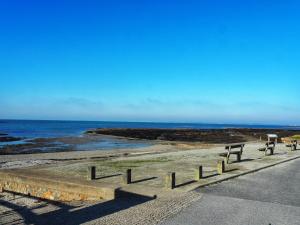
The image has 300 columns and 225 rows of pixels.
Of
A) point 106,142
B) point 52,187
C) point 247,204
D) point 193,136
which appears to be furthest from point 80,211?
point 193,136

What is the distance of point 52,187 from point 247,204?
16.9ft

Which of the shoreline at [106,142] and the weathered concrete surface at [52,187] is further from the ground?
the weathered concrete surface at [52,187]

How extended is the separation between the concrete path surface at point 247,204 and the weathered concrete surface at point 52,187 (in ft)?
7.58

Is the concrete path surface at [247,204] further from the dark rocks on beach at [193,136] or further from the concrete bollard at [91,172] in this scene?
the dark rocks on beach at [193,136]

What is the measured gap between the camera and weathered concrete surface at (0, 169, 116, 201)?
9273mm

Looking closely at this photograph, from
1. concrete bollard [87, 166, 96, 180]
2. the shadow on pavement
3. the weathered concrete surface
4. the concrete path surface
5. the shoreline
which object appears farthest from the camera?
the shoreline

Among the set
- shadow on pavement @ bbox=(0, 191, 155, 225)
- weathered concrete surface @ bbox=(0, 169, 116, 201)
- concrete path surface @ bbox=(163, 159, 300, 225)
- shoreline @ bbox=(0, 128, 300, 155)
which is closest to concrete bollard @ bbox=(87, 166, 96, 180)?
weathered concrete surface @ bbox=(0, 169, 116, 201)

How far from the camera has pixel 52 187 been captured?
10219mm

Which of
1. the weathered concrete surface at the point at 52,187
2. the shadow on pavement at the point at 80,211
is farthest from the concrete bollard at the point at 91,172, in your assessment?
the shadow on pavement at the point at 80,211

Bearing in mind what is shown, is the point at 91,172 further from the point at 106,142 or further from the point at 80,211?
the point at 106,142

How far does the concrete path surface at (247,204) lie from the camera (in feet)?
22.9

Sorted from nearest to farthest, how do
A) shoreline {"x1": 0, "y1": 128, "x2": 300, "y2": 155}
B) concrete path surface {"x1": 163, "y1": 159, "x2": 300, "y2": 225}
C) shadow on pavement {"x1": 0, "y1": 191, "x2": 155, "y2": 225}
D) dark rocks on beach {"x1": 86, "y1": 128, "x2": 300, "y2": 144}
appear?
concrete path surface {"x1": 163, "y1": 159, "x2": 300, "y2": 225}, shadow on pavement {"x1": 0, "y1": 191, "x2": 155, "y2": 225}, shoreline {"x1": 0, "y1": 128, "x2": 300, "y2": 155}, dark rocks on beach {"x1": 86, "y1": 128, "x2": 300, "y2": 144}

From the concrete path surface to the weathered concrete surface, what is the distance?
90.9 inches

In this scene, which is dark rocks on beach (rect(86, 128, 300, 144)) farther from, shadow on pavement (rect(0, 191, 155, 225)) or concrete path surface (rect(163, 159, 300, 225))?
shadow on pavement (rect(0, 191, 155, 225))
